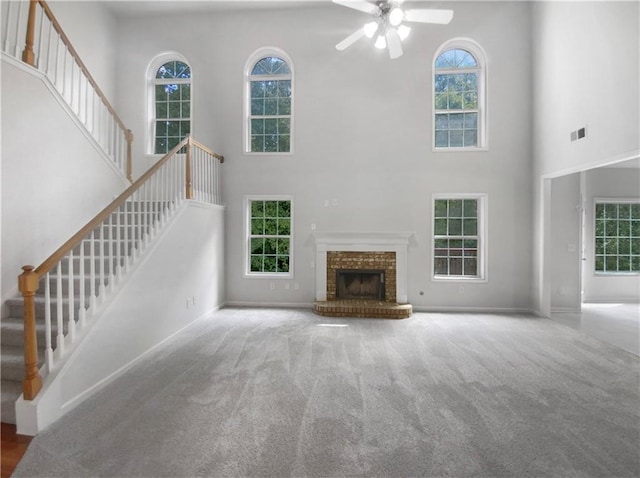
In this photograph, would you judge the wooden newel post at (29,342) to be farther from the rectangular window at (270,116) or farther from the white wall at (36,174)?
the rectangular window at (270,116)

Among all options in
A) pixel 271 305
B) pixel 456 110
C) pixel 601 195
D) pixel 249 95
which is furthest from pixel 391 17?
pixel 601 195

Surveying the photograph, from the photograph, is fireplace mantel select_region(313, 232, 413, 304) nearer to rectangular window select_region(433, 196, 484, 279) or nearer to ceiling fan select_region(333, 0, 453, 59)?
rectangular window select_region(433, 196, 484, 279)

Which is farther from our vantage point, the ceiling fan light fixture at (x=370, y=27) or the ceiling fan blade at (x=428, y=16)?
the ceiling fan light fixture at (x=370, y=27)

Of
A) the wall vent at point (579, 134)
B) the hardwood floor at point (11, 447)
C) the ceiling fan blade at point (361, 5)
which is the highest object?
the ceiling fan blade at point (361, 5)

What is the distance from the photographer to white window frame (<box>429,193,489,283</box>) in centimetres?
560

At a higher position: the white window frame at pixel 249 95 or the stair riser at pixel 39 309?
the white window frame at pixel 249 95

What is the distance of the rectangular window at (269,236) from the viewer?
5941 millimetres

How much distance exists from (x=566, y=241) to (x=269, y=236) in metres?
5.39

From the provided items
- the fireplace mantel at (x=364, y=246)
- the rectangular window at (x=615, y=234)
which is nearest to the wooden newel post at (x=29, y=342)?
the fireplace mantel at (x=364, y=246)

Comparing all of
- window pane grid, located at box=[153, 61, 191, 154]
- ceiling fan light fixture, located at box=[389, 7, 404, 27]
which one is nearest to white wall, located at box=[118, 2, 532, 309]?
window pane grid, located at box=[153, 61, 191, 154]

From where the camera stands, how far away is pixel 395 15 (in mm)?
3199

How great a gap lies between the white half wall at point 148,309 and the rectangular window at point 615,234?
7862mm

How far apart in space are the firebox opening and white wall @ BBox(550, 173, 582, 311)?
307 cm

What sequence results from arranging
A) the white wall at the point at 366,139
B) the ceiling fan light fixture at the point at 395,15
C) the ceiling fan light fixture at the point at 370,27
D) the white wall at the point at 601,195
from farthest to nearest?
the white wall at the point at 601,195 → the white wall at the point at 366,139 → the ceiling fan light fixture at the point at 370,27 → the ceiling fan light fixture at the point at 395,15
